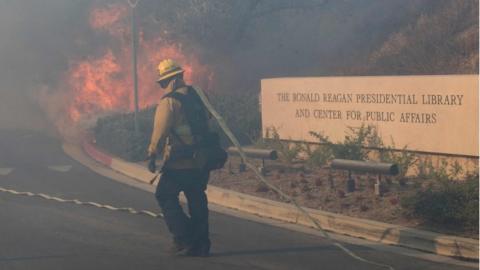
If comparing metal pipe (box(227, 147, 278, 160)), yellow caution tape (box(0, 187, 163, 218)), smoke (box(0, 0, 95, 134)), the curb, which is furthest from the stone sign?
smoke (box(0, 0, 95, 134))

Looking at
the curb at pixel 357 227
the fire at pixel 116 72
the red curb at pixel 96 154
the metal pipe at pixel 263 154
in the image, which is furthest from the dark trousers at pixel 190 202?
the fire at pixel 116 72

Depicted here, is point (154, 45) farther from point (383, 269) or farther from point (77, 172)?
point (383, 269)

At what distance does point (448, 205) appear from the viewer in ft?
30.1

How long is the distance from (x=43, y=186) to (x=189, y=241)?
607 centimetres

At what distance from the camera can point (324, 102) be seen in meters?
14.2

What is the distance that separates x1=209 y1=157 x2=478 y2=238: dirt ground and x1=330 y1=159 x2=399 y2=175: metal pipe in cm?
28

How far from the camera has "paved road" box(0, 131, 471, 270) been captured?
8133 mm

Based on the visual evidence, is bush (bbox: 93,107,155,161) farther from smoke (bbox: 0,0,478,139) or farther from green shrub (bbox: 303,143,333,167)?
green shrub (bbox: 303,143,333,167)

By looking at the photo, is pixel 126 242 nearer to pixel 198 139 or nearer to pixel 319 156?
pixel 198 139

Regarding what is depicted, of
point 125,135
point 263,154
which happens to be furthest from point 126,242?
point 125,135

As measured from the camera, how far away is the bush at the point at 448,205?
8945 mm

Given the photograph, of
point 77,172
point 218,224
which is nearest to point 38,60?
point 77,172

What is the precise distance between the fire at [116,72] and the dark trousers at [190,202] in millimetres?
15643

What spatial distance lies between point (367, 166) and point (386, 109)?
217 centimetres
